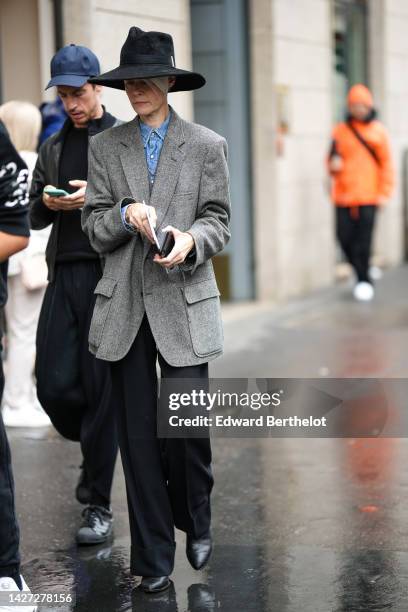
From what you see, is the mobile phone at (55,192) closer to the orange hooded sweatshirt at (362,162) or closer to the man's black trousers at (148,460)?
the man's black trousers at (148,460)

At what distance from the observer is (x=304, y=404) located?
15.1 ft

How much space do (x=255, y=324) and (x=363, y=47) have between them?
5.64 meters

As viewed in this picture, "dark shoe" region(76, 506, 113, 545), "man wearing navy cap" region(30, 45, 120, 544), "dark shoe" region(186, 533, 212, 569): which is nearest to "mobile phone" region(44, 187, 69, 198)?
"man wearing navy cap" region(30, 45, 120, 544)

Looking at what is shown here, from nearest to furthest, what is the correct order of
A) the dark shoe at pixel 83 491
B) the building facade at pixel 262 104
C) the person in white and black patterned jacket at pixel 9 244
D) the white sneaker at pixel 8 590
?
the person in white and black patterned jacket at pixel 9 244 → the white sneaker at pixel 8 590 → the dark shoe at pixel 83 491 → the building facade at pixel 262 104

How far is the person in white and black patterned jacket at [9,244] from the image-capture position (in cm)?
393

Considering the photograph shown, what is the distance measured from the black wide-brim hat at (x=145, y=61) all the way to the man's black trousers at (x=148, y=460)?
873mm

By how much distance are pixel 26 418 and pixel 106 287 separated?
2.92 meters

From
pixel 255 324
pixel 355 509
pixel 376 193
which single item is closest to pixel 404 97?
pixel 376 193

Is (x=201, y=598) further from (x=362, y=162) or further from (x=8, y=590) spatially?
(x=362, y=162)

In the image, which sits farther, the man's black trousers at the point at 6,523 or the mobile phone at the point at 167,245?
the mobile phone at the point at 167,245

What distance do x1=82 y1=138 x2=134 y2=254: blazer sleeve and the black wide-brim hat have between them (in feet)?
0.97

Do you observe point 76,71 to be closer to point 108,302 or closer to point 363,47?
point 108,302

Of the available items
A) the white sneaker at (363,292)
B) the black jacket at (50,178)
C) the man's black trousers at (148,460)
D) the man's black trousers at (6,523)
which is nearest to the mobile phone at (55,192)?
the black jacket at (50,178)

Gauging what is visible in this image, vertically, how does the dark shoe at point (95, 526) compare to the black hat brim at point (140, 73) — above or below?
below
